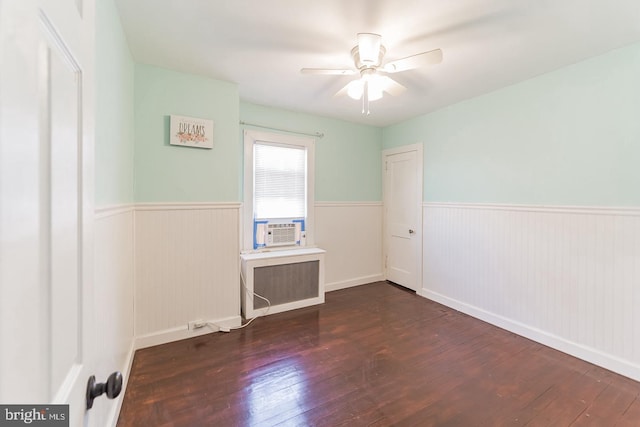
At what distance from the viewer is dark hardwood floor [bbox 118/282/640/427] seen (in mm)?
1673

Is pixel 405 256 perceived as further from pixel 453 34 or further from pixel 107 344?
pixel 107 344

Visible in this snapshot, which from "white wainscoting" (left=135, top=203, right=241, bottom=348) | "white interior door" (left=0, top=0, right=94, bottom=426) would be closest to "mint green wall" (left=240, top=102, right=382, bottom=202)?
"white wainscoting" (left=135, top=203, right=241, bottom=348)

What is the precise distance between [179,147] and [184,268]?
1141 millimetres

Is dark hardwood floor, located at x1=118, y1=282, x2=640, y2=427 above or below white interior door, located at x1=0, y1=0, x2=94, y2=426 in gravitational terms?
below

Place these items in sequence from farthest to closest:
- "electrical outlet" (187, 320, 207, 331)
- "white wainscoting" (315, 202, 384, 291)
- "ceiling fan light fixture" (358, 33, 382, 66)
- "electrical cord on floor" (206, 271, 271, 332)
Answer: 1. "white wainscoting" (315, 202, 384, 291)
2. "electrical cord on floor" (206, 271, 271, 332)
3. "electrical outlet" (187, 320, 207, 331)
4. "ceiling fan light fixture" (358, 33, 382, 66)

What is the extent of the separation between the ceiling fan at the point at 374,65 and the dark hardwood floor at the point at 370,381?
2.22 metres

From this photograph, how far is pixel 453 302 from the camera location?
3.30m

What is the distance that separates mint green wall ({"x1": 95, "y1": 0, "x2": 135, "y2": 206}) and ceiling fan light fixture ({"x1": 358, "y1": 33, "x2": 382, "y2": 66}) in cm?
147

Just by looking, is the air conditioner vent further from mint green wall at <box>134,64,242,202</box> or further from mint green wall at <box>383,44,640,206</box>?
mint green wall at <box>383,44,640,206</box>

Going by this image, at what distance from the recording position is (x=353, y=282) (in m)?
4.12

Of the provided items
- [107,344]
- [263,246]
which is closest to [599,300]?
[263,246]

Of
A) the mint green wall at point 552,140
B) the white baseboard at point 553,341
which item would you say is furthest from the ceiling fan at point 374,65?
the white baseboard at point 553,341

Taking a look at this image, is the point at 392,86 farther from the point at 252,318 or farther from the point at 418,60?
the point at 252,318

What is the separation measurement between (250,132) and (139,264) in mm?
1849
